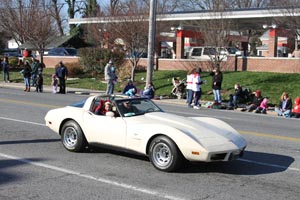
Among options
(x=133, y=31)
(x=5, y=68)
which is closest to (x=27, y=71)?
(x=5, y=68)

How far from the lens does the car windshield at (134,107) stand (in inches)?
340

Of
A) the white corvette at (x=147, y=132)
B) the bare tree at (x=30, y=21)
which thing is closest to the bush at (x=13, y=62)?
the bare tree at (x=30, y=21)

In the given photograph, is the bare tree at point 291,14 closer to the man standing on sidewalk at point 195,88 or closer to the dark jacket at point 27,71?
the man standing on sidewalk at point 195,88

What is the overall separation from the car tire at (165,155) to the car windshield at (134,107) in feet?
3.34

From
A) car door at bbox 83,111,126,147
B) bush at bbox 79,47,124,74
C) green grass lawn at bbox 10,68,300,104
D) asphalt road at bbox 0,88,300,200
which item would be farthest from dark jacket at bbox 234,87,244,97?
bush at bbox 79,47,124,74

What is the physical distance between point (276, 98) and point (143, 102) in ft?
49.7

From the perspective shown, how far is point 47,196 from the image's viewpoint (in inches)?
249

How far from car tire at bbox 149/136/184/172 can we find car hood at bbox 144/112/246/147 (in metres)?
0.33

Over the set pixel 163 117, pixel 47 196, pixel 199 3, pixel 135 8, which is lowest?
pixel 47 196

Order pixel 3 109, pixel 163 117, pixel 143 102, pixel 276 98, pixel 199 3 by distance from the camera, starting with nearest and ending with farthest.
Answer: pixel 163 117
pixel 143 102
pixel 3 109
pixel 276 98
pixel 199 3

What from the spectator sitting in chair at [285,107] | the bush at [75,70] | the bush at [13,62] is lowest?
the spectator sitting in chair at [285,107]

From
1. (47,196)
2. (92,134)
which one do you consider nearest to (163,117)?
(92,134)

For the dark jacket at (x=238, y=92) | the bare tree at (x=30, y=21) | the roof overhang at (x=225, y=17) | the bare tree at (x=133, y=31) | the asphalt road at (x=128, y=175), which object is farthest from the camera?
the bare tree at (x=30, y=21)

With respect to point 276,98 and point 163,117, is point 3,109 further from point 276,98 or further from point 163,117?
point 276,98
